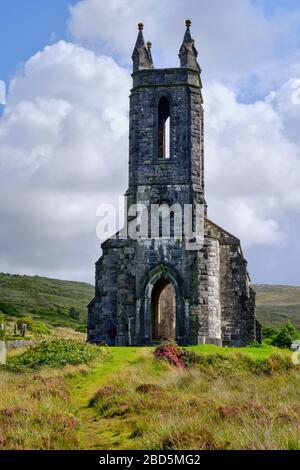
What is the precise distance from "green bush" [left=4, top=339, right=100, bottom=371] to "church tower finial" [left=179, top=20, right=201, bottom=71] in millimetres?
14838

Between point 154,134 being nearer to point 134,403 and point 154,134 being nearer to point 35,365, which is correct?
point 35,365

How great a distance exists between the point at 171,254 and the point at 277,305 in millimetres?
81969

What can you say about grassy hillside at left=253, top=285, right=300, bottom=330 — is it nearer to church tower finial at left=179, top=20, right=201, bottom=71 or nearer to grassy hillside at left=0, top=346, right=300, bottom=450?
church tower finial at left=179, top=20, right=201, bottom=71

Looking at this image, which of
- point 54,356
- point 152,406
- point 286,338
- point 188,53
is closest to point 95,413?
point 152,406

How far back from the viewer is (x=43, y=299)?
8394 centimetres

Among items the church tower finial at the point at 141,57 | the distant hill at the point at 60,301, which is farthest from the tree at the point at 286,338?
the distant hill at the point at 60,301

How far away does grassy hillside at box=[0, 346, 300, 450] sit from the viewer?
940 centimetres

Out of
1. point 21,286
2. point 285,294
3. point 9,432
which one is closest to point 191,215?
point 9,432

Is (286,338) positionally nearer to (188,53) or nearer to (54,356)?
(54,356)

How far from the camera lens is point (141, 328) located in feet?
92.1

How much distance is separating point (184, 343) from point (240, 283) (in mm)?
4309

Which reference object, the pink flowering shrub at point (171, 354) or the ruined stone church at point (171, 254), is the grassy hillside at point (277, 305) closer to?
the ruined stone church at point (171, 254)

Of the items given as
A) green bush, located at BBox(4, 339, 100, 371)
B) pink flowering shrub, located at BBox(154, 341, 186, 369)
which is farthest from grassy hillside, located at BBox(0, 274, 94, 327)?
pink flowering shrub, located at BBox(154, 341, 186, 369)

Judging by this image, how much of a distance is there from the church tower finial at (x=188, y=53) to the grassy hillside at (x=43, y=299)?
1311 inches
